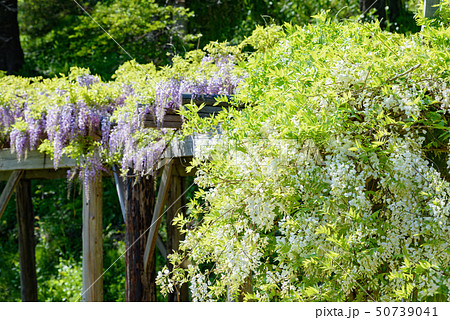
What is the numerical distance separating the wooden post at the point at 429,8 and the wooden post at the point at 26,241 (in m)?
6.31

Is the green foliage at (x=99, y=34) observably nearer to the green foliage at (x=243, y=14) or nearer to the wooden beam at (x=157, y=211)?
the green foliage at (x=243, y=14)

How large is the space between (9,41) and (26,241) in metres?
3.80

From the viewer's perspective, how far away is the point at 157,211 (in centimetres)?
521

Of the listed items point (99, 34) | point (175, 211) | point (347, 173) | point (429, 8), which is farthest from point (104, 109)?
point (99, 34)

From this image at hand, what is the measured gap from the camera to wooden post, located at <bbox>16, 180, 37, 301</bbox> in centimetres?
778

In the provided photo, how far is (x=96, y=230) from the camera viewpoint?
5.83 meters

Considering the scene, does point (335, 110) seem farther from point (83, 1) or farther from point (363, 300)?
point (83, 1)

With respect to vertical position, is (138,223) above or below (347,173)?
above

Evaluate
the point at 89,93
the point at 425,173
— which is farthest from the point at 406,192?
the point at 89,93

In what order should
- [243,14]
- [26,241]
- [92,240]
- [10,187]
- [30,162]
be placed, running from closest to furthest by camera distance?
[92,240] → [30,162] → [10,187] → [26,241] → [243,14]

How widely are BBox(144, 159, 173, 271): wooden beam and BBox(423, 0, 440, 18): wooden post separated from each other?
9.43 ft

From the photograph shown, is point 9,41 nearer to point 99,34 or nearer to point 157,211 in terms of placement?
point 99,34

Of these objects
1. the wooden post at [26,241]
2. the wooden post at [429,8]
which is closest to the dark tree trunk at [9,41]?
the wooden post at [26,241]

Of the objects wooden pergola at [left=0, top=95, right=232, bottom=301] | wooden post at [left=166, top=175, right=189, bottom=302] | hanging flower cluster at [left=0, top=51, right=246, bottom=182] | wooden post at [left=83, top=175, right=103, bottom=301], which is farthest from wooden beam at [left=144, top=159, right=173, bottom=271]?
wooden post at [left=166, top=175, right=189, bottom=302]
